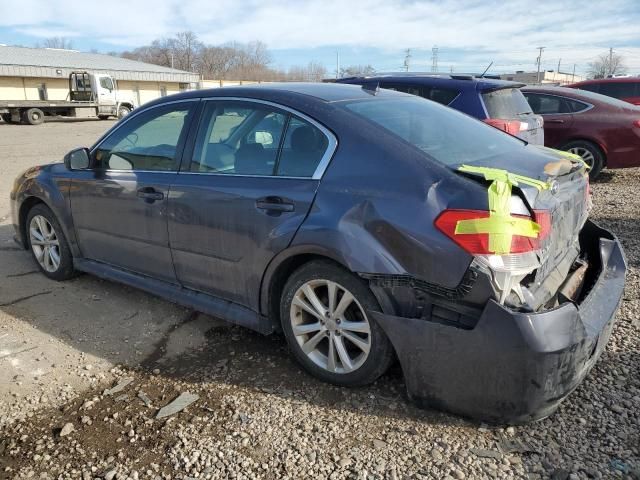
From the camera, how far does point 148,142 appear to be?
3.78 meters

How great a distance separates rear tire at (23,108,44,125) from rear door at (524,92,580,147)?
26695mm

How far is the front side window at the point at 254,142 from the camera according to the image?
2.92m

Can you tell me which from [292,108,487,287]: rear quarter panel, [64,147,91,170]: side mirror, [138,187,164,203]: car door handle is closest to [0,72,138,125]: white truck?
[64,147,91,170]: side mirror

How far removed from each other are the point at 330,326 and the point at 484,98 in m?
4.36

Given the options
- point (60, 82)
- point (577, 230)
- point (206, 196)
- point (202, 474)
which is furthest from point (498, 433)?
point (60, 82)

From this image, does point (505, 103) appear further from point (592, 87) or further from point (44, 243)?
point (592, 87)

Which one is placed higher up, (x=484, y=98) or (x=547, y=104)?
(x=484, y=98)

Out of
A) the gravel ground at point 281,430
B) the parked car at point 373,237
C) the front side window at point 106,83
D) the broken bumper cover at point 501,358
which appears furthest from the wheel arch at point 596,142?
the front side window at point 106,83

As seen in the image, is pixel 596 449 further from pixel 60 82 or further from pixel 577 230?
pixel 60 82

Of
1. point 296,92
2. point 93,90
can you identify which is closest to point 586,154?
point 296,92

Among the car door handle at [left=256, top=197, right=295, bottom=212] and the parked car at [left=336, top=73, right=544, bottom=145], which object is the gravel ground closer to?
the car door handle at [left=256, top=197, right=295, bottom=212]

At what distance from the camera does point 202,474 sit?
233 centimetres

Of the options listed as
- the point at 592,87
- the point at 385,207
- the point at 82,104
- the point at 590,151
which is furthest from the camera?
the point at 82,104

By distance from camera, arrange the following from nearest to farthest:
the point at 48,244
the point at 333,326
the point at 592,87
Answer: the point at 333,326 < the point at 48,244 < the point at 592,87
